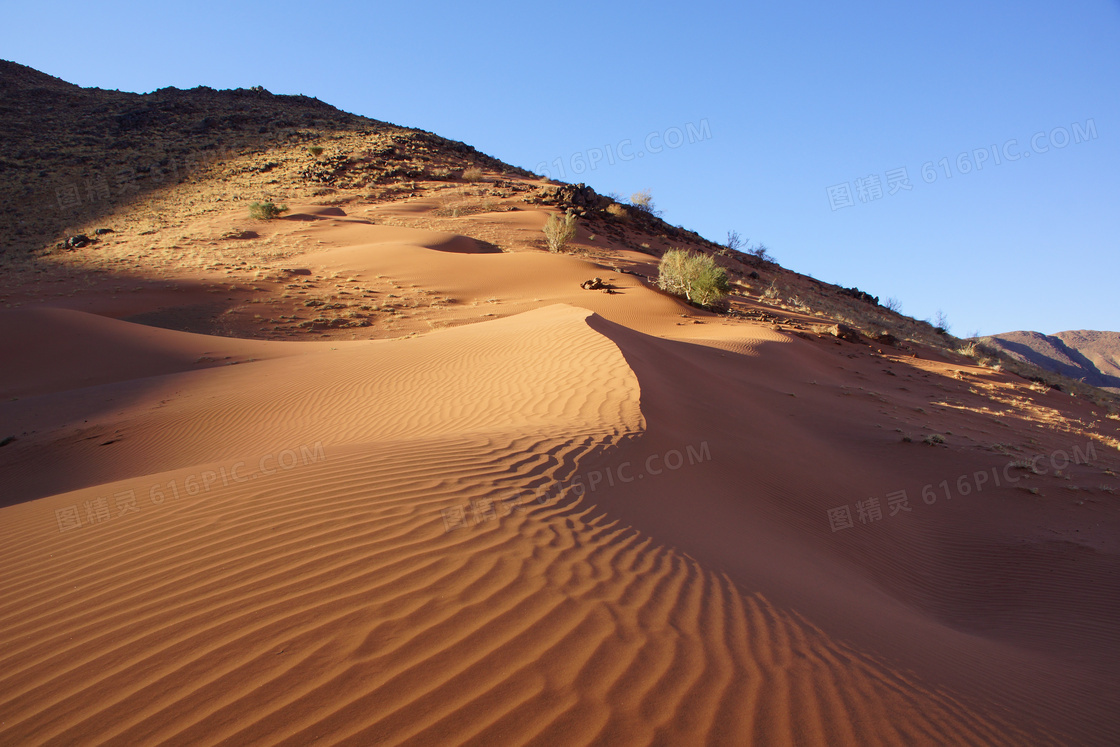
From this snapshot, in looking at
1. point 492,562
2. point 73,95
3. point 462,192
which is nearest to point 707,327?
point 492,562

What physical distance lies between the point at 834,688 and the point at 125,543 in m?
3.80

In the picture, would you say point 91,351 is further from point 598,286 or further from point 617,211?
point 617,211

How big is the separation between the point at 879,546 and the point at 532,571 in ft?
14.9

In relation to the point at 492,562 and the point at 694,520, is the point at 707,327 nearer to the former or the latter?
the point at 694,520

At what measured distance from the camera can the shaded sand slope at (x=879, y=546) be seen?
122 inches

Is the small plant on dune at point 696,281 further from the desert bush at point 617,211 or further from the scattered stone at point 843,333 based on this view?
the desert bush at point 617,211

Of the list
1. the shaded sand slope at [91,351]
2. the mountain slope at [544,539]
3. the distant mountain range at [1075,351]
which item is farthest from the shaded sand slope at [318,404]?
the distant mountain range at [1075,351]

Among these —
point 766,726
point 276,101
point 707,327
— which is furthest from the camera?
point 276,101

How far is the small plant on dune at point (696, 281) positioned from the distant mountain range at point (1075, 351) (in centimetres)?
4670

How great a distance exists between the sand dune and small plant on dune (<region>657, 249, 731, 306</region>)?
890 centimetres

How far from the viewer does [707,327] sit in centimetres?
1530

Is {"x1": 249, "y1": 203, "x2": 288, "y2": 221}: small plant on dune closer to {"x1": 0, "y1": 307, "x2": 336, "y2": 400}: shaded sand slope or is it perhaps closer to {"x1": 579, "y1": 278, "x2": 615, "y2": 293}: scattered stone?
{"x1": 0, "y1": 307, "x2": 336, "y2": 400}: shaded sand slope

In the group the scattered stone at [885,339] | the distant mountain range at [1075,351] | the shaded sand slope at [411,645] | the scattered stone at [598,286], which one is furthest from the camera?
the distant mountain range at [1075,351]

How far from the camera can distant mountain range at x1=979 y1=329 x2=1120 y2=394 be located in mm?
53438
